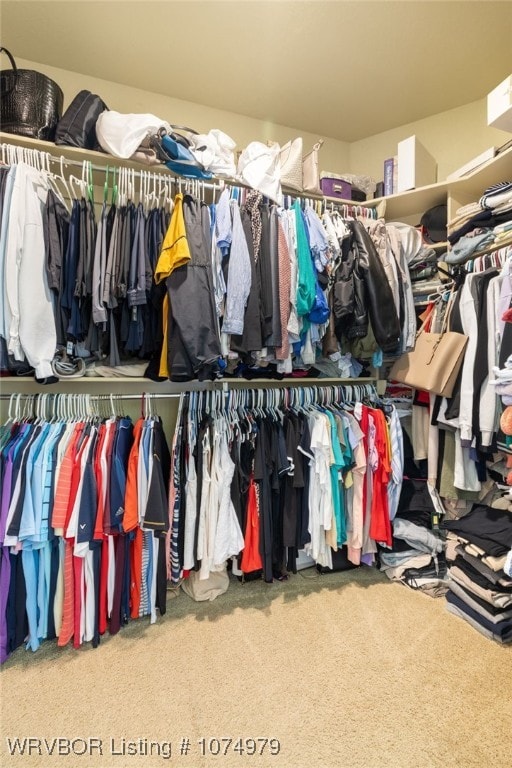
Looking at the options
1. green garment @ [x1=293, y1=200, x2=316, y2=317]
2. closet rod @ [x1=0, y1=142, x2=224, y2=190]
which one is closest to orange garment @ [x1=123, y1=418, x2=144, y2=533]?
green garment @ [x1=293, y1=200, x2=316, y2=317]

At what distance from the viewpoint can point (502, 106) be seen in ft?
4.85

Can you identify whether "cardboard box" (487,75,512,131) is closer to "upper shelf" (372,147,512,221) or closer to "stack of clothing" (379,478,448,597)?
"upper shelf" (372,147,512,221)

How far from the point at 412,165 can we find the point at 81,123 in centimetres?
189

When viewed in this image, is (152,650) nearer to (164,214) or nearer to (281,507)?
(281,507)

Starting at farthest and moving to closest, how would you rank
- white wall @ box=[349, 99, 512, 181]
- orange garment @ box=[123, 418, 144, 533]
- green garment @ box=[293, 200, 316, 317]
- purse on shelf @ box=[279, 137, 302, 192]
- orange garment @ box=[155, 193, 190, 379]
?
1. white wall @ box=[349, 99, 512, 181]
2. purse on shelf @ box=[279, 137, 302, 192]
3. green garment @ box=[293, 200, 316, 317]
4. orange garment @ box=[123, 418, 144, 533]
5. orange garment @ box=[155, 193, 190, 379]

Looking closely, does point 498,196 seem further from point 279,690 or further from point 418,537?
point 279,690

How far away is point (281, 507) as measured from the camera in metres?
1.85

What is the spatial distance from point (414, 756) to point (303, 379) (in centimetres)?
164

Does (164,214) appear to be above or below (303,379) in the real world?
above

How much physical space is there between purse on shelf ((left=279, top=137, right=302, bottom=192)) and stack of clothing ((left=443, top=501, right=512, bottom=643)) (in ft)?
6.83

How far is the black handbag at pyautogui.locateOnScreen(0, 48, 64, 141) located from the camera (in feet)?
4.95

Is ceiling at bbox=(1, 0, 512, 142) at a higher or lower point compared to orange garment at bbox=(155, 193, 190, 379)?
higher

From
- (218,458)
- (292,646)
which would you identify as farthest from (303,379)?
(292,646)

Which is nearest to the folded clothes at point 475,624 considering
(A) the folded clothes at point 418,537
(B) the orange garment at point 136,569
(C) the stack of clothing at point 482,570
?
(C) the stack of clothing at point 482,570
